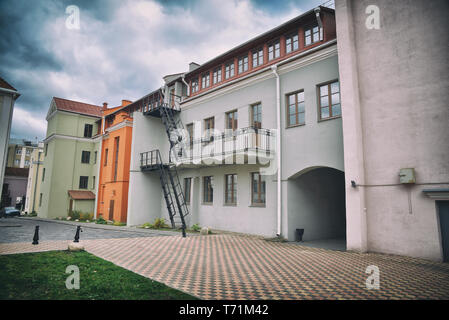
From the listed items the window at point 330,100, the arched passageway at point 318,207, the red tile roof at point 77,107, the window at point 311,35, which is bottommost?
the arched passageway at point 318,207

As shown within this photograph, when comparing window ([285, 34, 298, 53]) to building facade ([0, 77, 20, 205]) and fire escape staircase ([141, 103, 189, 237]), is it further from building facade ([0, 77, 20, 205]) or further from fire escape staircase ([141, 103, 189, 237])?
building facade ([0, 77, 20, 205])

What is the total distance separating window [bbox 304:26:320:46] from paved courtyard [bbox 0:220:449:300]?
8.76 metres

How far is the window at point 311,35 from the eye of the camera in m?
12.0

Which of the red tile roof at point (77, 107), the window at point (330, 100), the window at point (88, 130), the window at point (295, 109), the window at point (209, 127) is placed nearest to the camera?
the window at point (330, 100)

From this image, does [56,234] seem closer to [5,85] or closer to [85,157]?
[5,85]

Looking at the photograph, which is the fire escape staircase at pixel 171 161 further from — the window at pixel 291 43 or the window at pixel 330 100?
the window at pixel 330 100

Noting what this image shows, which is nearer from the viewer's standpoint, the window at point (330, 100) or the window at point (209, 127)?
the window at point (330, 100)

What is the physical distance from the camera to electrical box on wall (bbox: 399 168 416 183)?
28.4ft

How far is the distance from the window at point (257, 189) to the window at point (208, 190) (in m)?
3.30

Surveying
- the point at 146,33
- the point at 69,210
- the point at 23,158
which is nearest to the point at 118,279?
the point at 146,33

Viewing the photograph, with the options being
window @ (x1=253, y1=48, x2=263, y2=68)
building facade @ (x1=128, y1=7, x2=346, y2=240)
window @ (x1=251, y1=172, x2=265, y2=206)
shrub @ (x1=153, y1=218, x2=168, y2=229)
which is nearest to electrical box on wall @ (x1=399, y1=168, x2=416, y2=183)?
building facade @ (x1=128, y1=7, x2=346, y2=240)

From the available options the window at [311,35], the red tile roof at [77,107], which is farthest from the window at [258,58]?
A: the red tile roof at [77,107]

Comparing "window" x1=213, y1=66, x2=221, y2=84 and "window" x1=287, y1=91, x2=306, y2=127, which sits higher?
"window" x1=213, y1=66, x2=221, y2=84

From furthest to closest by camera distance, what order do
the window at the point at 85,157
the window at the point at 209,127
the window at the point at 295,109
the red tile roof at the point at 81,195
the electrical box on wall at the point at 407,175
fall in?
the window at the point at 85,157, the red tile roof at the point at 81,195, the window at the point at 209,127, the window at the point at 295,109, the electrical box on wall at the point at 407,175
